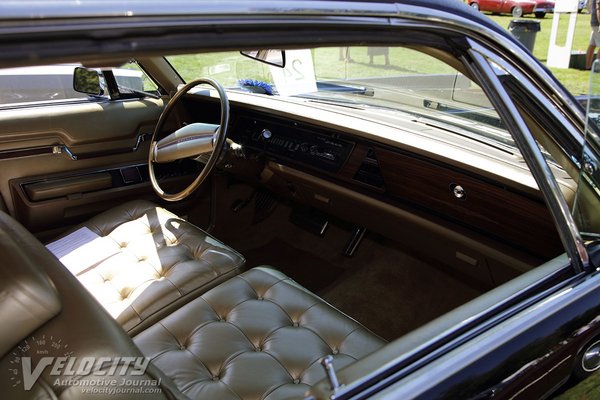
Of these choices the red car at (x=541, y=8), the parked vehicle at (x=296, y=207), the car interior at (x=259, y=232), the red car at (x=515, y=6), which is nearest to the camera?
the parked vehicle at (x=296, y=207)

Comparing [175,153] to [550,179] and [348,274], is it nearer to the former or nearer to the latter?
[348,274]

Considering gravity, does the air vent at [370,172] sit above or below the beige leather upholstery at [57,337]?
below

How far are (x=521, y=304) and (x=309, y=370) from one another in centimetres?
59

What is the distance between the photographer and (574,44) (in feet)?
8.60

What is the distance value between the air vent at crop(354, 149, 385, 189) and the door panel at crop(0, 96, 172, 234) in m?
1.18

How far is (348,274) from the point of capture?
253 cm

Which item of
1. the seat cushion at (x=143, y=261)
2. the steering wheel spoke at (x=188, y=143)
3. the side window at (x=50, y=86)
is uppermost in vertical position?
the side window at (x=50, y=86)

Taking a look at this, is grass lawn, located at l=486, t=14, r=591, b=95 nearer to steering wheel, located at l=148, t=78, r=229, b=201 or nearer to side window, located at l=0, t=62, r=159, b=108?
steering wheel, located at l=148, t=78, r=229, b=201

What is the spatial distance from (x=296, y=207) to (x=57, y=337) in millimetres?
2021

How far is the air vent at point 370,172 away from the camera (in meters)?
2.02

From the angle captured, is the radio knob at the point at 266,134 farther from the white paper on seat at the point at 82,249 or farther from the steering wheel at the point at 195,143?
the white paper on seat at the point at 82,249

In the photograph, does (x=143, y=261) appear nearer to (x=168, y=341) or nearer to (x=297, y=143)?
(x=168, y=341)

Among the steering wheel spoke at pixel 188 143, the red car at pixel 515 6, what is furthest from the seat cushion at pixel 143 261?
the red car at pixel 515 6

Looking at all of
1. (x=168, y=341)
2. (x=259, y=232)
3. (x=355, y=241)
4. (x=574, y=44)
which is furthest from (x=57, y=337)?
(x=574, y=44)
